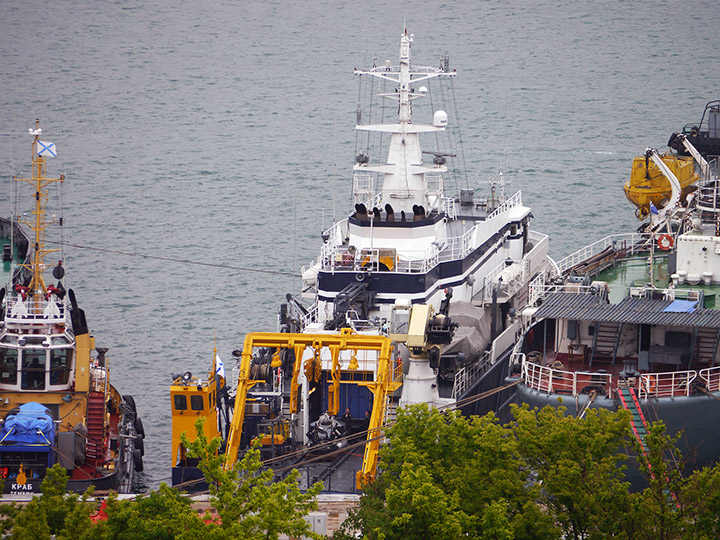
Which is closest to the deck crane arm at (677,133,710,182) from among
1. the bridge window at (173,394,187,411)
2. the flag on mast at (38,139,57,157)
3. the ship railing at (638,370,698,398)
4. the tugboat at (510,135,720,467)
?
the tugboat at (510,135,720,467)

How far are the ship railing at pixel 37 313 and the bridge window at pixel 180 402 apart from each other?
4909 mm

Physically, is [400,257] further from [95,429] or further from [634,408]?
[634,408]

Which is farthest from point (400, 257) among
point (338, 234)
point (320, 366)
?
point (320, 366)

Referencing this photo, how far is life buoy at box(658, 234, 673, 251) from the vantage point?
58.5m

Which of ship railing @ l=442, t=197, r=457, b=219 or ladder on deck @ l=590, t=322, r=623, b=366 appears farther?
ship railing @ l=442, t=197, r=457, b=219

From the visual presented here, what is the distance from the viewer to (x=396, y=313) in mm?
52469

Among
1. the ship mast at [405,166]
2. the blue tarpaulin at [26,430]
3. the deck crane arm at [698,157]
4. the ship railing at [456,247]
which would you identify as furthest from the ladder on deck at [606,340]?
the blue tarpaulin at [26,430]

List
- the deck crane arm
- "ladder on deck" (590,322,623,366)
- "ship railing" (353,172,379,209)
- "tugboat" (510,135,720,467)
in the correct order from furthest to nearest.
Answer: the deck crane arm, "ship railing" (353,172,379,209), "ladder on deck" (590,322,623,366), "tugboat" (510,135,720,467)

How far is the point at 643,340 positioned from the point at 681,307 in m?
1.66

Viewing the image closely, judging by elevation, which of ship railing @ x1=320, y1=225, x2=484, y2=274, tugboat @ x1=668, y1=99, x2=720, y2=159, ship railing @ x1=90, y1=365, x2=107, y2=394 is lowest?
ship railing @ x1=90, y1=365, x2=107, y2=394

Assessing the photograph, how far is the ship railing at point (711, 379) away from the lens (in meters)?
48.0

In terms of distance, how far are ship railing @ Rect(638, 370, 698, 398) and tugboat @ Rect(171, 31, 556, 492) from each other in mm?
6344

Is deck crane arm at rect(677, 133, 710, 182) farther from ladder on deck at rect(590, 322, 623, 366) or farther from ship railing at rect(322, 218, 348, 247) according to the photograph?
ship railing at rect(322, 218, 348, 247)

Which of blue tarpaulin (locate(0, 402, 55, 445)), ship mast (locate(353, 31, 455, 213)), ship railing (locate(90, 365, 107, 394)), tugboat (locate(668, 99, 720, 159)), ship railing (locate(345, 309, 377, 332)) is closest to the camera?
blue tarpaulin (locate(0, 402, 55, 445))
